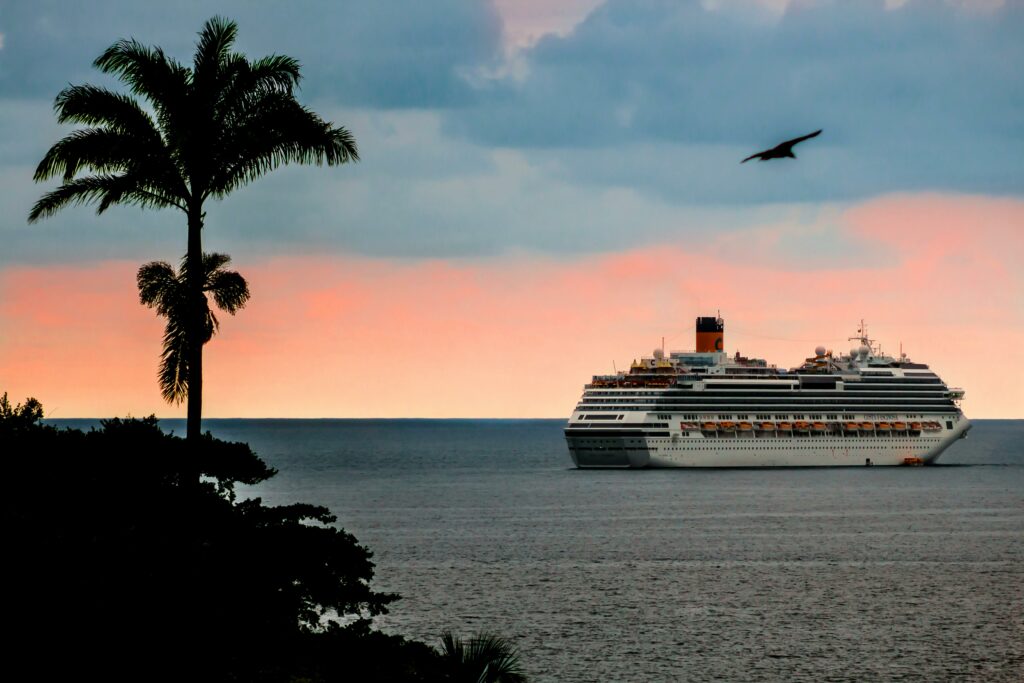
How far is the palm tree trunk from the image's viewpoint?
985 inches

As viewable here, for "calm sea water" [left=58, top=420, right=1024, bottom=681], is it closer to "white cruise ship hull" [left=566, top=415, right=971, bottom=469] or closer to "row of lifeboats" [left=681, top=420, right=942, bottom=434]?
"white cruise ship hull" [left=566, top=415, right=971, bottom=469]

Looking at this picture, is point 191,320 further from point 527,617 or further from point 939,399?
point 939,399

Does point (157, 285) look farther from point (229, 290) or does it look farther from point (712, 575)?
point (712, 575)

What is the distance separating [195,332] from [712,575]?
113 ft

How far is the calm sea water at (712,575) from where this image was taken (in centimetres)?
3903

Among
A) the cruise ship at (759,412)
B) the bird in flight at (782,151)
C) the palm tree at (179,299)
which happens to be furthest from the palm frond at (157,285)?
the cruise ship at (759,412)

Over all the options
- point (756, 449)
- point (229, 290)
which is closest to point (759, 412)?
point (756, 449)

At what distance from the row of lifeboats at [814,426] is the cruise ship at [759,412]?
0.29 ft

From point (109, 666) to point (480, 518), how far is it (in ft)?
210

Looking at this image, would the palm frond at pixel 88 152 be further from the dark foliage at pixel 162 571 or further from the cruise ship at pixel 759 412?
the cruise ship at pixel 759 412

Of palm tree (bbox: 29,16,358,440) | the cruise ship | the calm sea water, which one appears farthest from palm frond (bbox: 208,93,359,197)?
the cruise ship

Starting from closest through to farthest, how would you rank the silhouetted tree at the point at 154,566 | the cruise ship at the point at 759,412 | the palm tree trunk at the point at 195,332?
the silhouetted tree at the point at 154,566 → the palm tree trunk at the point at 195,332 → the cruise ship at the point at 759,412

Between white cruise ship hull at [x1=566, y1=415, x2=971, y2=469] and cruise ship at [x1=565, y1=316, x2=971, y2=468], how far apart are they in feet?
0.28

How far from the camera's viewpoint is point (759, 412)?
4988 inches
